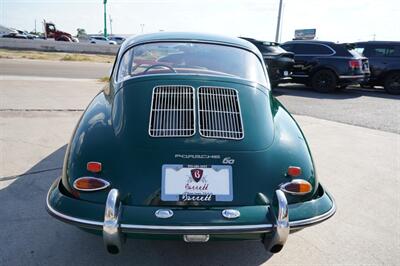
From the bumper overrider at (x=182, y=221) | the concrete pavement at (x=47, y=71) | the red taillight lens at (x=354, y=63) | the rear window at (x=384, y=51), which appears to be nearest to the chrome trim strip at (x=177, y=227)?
the bumper overrider at (x=182, y=221)

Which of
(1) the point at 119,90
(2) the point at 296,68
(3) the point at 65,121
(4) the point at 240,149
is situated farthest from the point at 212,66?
(2) the point at 296,68

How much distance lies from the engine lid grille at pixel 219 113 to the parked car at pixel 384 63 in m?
11.9

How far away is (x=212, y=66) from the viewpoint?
3430mm

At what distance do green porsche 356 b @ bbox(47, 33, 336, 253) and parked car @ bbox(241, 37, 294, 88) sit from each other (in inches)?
343

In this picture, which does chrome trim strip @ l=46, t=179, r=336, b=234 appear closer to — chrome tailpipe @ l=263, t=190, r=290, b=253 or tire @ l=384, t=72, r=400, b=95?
chrome tailpipe @ l=263, t=190, r=290, b=253

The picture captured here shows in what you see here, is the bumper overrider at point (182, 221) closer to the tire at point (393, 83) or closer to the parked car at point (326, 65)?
the parked car at point (326, 65)

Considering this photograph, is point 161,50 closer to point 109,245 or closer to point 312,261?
point 109,245

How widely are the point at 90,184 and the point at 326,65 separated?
37.8 ft

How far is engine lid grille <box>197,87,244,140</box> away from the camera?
8.34ft

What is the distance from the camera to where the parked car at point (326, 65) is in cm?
1186

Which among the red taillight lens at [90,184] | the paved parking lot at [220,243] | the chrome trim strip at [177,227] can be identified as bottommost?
the paved parking lot at [220,243]

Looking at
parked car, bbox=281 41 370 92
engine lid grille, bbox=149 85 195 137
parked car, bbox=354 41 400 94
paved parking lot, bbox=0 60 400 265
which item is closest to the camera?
engine lid grille, bbox=149 85 195 137

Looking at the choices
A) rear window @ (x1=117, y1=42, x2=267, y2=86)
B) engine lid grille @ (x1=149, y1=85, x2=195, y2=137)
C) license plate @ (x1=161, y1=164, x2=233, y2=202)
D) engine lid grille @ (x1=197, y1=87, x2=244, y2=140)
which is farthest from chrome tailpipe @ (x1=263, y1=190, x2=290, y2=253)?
rear window @ (x1=117, y1=42, x2=267, y2=86)

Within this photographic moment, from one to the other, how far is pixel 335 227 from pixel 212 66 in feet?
6.40
